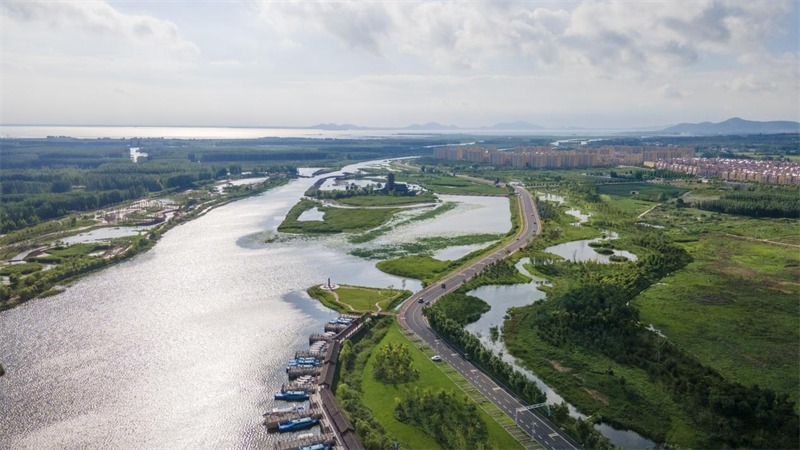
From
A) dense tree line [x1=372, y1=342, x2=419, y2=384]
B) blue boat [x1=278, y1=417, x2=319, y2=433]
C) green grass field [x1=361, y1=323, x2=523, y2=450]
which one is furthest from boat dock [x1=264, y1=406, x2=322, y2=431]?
dense tree line [x1=372, y1=342, x2=419, y2=384]

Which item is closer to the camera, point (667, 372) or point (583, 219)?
point (667, 372)

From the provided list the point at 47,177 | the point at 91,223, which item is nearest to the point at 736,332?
the point at 91,223

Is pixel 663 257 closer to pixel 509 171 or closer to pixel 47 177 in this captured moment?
pixel 509 171

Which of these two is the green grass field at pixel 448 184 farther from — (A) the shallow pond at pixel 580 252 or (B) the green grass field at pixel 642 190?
(A) the shallow pond at pixel 580 252

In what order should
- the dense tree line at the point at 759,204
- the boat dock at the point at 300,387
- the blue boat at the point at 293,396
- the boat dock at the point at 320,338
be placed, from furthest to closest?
the dense tree line at the point at 759,204
the boat dock at the point at 320,338
the boat dock at the point at 300,387
the blue boat at the point at 293,396

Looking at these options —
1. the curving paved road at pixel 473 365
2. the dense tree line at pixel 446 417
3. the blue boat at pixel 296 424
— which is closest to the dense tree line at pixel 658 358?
the curving paved road at pixel 473 365

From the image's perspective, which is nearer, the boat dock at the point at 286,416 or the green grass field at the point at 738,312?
the boat dock at the point at 286,416
